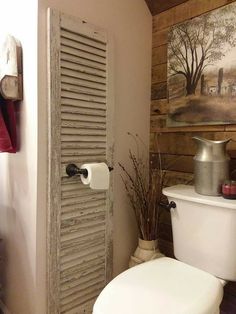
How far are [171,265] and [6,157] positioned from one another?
0.99 m

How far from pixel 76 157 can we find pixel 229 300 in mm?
1024

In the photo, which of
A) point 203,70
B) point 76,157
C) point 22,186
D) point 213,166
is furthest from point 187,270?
point 203,70

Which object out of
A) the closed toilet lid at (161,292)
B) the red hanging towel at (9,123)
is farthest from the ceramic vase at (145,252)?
the red hanging towel at (9,123)

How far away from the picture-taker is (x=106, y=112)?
141 cm

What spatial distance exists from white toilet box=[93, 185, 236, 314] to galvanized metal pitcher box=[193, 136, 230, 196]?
0.16ft

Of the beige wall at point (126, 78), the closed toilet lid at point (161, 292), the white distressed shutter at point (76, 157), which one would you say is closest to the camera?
A: the closed toilet lid at point (161, 292)

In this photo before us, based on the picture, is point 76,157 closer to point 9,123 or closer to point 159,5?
point 9,123

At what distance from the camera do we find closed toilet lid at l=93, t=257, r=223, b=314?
91cm

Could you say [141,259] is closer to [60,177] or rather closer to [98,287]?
[98,287]

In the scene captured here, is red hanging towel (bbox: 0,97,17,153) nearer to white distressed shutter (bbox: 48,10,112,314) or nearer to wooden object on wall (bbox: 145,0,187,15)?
white distressed shutter (bbox: 48,10,112,314)

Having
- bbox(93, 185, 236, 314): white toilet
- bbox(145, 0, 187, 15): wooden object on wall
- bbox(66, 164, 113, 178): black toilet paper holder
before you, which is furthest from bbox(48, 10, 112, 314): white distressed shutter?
bbox(145, 0, 187, 15): wooden object on wall

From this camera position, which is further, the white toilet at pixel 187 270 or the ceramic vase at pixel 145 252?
the ceramic vase at pixel 145 252

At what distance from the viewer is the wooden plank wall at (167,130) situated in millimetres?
1442

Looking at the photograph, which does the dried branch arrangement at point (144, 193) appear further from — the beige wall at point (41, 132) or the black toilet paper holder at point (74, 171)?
the black toilet paper holder at point (74, 171)
